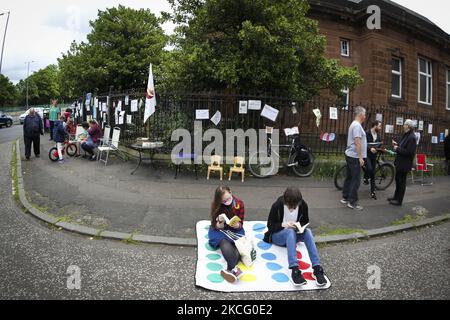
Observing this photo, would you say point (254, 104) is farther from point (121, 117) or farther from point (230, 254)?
point (230, 254)

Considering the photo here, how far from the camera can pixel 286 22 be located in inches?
368

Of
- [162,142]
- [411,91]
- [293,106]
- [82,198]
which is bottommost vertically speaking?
[82,198]

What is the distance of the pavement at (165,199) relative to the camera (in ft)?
19.1

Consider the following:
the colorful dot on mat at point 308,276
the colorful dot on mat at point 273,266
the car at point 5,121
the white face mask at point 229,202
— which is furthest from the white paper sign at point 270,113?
the car at point 5,121

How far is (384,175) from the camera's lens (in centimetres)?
869

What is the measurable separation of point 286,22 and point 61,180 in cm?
768

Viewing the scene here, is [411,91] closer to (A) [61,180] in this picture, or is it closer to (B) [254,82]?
(B) [254,82]

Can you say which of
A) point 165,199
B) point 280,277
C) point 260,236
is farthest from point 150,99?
point 280,277

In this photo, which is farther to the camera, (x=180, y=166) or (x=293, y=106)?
(x=293, y=106)

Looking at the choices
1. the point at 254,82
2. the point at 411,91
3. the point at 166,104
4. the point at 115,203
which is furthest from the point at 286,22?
the point at 411,91

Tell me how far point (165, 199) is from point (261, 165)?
339 centimetres

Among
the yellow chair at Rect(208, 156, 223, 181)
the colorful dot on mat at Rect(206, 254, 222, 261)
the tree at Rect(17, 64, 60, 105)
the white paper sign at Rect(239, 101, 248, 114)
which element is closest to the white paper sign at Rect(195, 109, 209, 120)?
the white paper sign at Rect(239, 101, 248, 114)
